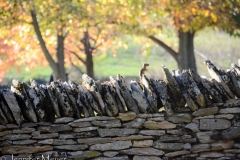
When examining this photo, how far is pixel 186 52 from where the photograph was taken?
36.3ft

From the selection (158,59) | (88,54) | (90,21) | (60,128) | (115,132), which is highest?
(158,59)

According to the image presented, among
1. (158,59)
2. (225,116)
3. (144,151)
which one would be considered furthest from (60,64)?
(158,59)

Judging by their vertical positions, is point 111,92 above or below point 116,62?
below

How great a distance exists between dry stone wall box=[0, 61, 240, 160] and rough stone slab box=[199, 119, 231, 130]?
0.01m

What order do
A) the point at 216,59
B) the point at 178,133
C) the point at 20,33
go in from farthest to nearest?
the point at 216,59, the point at 20,33, the point at 178,133

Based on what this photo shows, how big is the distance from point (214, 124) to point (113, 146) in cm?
112

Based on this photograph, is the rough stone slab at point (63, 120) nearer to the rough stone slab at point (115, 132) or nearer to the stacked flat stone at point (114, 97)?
the stacked flat stone at point (114, 97)

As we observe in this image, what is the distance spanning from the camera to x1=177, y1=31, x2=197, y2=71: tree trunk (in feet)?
36.2

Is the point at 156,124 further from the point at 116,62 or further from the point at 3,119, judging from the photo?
the point at 116,62

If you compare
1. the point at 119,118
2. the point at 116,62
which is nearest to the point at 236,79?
the point at 119,118

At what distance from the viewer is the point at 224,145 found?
13.8 ft

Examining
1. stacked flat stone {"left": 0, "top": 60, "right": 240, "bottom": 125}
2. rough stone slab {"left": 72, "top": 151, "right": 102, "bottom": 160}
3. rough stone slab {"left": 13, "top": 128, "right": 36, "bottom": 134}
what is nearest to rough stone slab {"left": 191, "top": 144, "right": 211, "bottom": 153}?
stacked flat stone {"left": 0, "top": 60, "right": 240, "bottom": 125}

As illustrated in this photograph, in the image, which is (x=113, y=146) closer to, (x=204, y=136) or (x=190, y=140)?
(x=190, y=140)

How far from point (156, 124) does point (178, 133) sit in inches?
10.3
